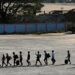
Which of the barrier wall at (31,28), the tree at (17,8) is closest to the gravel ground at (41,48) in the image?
the barrier wall at (31,28)

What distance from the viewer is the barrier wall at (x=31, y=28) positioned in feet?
203

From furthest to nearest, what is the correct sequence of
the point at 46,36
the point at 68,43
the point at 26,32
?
the point at 26,32
the point at 46,36
the point at 68,43

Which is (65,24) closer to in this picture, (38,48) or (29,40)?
(29,40)

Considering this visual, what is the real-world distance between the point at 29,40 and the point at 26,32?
33.1 ft

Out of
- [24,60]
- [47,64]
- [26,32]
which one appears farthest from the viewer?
[26,32]

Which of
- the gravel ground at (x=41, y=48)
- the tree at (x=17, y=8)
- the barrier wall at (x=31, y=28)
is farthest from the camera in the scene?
the tree at (x=17, y=8)

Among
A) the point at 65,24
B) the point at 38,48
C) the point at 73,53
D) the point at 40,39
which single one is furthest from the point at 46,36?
the point at 73,53

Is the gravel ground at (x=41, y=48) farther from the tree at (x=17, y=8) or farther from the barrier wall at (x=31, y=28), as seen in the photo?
the tree at (x=17, y=8)

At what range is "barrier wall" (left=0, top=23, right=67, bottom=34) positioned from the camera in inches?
2434

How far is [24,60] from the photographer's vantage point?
34.7 meters

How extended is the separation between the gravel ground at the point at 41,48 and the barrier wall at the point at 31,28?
4.21 metres

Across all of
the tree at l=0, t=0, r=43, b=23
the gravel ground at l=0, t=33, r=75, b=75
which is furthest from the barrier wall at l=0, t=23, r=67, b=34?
the tree at l=0, t=0, r=43, b=23

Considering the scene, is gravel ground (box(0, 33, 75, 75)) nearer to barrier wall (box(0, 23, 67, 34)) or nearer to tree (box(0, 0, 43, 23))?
barrier wall (box(0, 23, 67, 34))

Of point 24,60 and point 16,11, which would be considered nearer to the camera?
point 24,60
